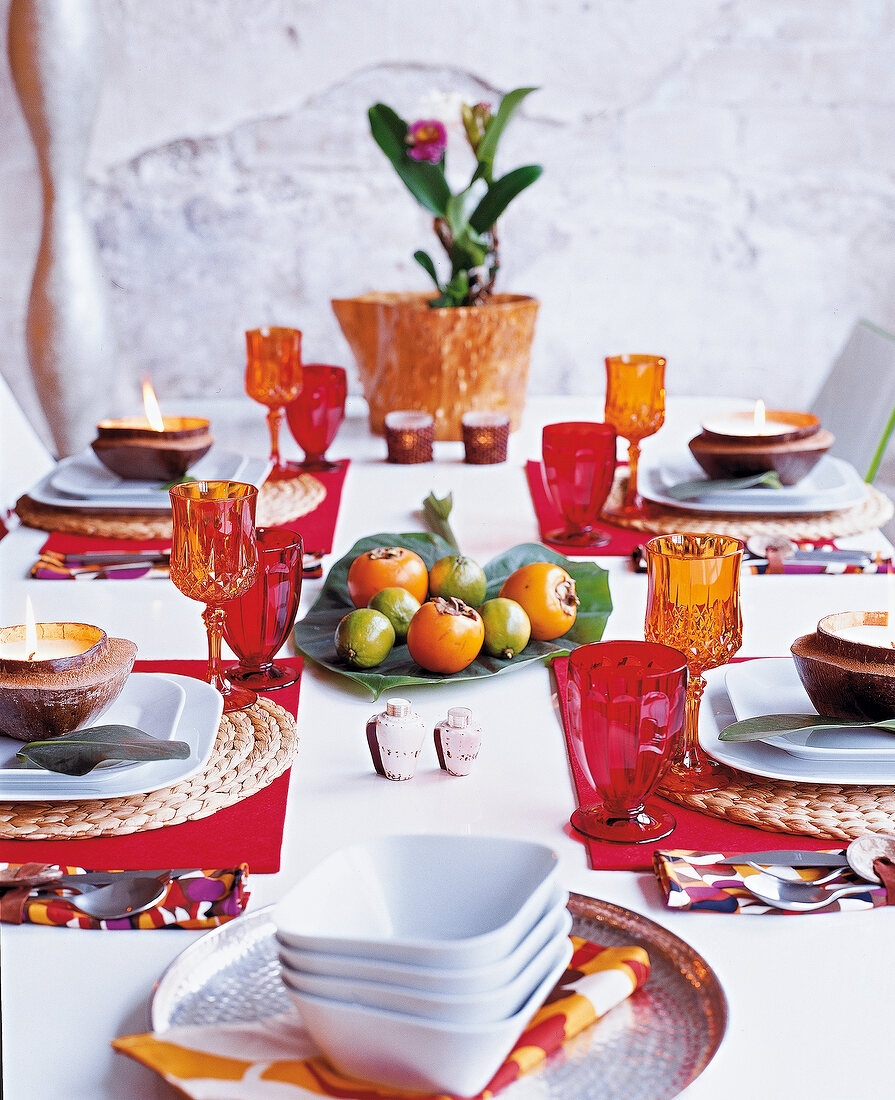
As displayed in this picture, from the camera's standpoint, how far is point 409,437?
1659mm

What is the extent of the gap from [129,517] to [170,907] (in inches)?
32.2

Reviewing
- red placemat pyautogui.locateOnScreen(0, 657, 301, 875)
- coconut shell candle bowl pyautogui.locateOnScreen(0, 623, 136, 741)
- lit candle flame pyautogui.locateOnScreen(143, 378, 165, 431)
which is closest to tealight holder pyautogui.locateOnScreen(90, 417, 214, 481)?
lit candle flame pyautogui.locateOnScreen(143, 378, 165, 431)

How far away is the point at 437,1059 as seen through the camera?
441 mm

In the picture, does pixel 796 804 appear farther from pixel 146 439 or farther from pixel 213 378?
pixel 213 378

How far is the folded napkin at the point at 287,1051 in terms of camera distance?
1.50ft

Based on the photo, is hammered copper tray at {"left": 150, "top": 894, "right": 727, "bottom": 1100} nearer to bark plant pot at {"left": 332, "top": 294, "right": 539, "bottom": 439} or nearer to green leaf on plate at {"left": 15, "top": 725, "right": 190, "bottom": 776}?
green leaf on plate at {"left": 15, "top": 725, "right": 190, "bottom": 776}

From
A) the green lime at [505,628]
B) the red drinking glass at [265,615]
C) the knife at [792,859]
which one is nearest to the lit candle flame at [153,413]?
the red drinking glass at [265,615]

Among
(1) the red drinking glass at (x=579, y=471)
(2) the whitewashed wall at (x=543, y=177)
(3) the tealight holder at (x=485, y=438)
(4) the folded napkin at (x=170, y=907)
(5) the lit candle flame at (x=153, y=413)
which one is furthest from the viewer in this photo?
(2) the whitewashed wall at (x=543, y=177)

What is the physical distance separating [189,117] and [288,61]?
27 cm

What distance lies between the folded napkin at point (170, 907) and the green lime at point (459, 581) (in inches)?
16.7

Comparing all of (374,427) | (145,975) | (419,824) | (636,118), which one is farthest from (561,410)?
(145,975)

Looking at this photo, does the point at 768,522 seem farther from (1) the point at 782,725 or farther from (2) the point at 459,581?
(1) the point at 782,725

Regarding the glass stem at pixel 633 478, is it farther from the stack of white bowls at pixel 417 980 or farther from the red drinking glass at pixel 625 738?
the stack of white bowls at pixel 417 980

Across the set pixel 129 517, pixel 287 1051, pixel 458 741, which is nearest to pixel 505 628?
pixel 458 741
